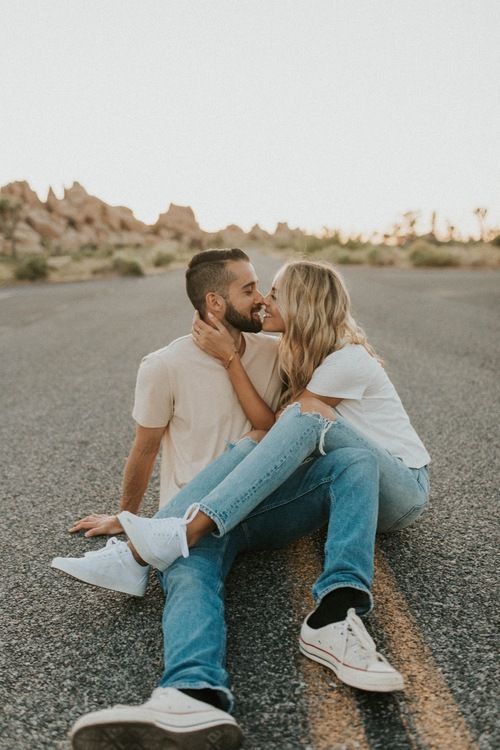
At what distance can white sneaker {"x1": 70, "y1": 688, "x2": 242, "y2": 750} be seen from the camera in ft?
5.54

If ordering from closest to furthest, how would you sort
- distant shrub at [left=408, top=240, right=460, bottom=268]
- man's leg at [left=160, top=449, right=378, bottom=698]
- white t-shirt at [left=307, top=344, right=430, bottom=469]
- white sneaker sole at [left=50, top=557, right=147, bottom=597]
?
man's leg at [left=160, top=449, right=378, bottom=698] → white sneaker sole at [left=50, top=557, right=147, bottom=597] → white t-shirt at [left=307, top=344, right=430, bottom=469] → distant shrub at [left=408, top=240, right=460, bottom=268]

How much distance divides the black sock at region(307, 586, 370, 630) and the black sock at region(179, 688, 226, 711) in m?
0.41

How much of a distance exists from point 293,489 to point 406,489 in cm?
46

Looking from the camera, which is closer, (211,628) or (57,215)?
(211,628)

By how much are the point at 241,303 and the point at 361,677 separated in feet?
5.65

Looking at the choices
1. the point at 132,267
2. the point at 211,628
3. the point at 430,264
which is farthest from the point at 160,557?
the point at 132,267

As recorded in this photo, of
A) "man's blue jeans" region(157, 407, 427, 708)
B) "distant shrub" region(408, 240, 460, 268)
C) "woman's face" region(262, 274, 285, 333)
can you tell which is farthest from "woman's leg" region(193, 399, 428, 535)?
"distant shrub" region(408, 240, 460, 268)

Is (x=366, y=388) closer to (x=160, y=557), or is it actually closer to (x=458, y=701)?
(x=160, y=557)

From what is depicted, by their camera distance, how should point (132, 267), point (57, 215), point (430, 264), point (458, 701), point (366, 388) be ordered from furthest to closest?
point (57, 215)
point (132, 267)
point (430, 264)
point (366, 388)
point (458, 701)

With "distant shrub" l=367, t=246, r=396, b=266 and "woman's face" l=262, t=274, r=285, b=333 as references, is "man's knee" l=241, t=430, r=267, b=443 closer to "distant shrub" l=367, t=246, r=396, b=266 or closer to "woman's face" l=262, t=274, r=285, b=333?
"woman's face" l=262, t=274, r=285, b=333

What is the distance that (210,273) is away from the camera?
3.12m

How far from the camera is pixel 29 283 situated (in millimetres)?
26266

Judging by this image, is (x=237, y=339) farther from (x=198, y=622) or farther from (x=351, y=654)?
(x=351, y=654)

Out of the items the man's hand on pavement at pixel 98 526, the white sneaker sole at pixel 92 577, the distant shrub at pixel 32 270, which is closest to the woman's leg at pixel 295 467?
the white sneaker sole at pixel 92 577
